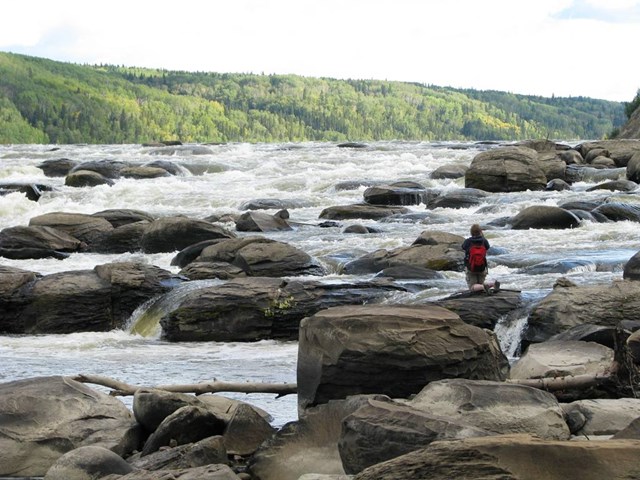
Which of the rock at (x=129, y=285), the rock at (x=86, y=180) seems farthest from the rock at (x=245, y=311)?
the rock at (x=86, y=180)

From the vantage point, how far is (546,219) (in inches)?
896

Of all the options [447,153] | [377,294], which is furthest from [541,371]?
[447,153]

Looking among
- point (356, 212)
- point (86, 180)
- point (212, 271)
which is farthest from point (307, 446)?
point (86, 180)

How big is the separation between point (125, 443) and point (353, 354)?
6.48ft

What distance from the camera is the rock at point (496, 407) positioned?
23.1ft

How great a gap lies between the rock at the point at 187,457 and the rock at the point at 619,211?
17479 mm

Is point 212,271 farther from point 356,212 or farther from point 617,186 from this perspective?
point 617,186

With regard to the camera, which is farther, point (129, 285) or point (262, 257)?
point (262, 257)

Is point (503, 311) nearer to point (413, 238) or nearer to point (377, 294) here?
point (377, 294)

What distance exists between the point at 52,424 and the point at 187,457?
1.61m

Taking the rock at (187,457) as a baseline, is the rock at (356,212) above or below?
above

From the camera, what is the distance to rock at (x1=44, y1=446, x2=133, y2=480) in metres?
7.21

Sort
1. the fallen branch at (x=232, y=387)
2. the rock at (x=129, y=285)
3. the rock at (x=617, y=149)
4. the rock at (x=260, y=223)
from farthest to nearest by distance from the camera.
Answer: the rock at (x=617, y=149) → the rock at (x=260, y=223) → the rock at (x=129, y=285) → the fallen branch at (x=232, y=387)

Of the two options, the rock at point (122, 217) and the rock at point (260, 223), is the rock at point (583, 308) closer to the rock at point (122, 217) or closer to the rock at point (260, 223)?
the rock at point (260, 223)
